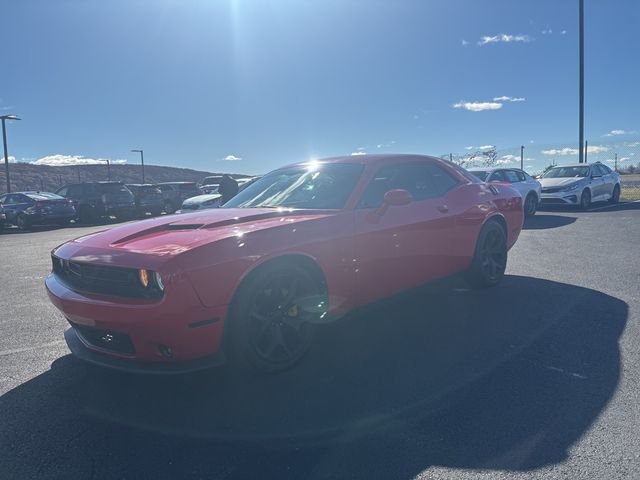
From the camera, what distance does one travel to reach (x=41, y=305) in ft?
17.3

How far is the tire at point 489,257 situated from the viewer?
5082 millimetres

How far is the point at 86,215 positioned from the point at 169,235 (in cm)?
1786

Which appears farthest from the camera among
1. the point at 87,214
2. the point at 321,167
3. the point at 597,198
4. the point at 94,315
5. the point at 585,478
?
the point at 87,214

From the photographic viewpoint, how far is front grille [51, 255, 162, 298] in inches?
109

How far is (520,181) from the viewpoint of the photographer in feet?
43.9

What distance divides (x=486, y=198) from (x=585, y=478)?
3.51 meters

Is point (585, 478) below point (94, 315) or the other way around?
below

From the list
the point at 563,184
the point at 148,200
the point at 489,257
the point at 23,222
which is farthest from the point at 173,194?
the point at 489,257

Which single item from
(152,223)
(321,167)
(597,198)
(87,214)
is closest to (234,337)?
(152,223)

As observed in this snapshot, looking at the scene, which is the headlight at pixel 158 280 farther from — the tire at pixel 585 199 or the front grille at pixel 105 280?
the tire at pixel 585 199

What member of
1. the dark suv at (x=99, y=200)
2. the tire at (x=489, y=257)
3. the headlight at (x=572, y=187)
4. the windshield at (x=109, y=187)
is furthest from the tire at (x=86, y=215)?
the tire at (x=489, y=257)

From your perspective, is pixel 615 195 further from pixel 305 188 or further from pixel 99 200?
pixel 99 200

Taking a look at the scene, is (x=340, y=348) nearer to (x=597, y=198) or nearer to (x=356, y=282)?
(x=356, y=282)

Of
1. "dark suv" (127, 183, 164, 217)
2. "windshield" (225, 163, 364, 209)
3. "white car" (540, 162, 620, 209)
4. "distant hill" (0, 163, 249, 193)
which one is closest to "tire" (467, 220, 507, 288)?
"windshield" (225, 163, 364, 209)
